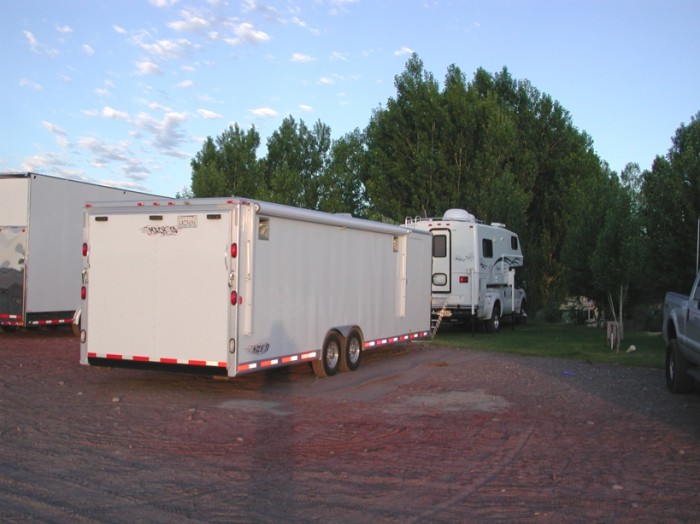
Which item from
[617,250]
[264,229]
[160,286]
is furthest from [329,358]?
[617,250]

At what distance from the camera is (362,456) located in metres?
7.21

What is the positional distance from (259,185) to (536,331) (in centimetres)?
2510

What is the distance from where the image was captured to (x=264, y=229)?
33.7 ft

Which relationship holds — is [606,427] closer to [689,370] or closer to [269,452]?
[689,370]

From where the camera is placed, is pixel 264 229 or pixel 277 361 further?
pixel 277 361

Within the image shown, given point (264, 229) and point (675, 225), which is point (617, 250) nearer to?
point (675, 225)

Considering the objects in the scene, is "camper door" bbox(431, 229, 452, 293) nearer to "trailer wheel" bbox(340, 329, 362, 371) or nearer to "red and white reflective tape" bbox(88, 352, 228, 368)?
"trailer wheel" bbox(340, 329, 362, 371)

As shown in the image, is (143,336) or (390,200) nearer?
(143,336)

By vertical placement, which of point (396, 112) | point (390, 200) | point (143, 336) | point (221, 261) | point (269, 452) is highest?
point (396, 112)

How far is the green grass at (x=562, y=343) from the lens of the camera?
15.6 m

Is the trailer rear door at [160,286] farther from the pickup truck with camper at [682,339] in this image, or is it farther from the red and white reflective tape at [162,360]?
the pickup truck with camper at [682,339]

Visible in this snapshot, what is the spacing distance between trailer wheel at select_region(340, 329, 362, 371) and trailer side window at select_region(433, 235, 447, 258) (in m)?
7.24

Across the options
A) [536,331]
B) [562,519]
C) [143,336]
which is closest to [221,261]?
[143,336]

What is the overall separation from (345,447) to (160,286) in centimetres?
413
